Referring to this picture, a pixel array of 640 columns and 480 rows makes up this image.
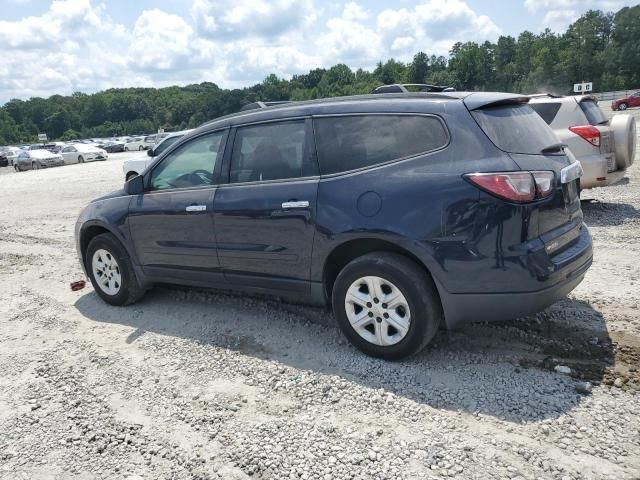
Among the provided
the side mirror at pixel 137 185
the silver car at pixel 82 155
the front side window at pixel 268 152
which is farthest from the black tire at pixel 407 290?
the silver car at pixel 82 155

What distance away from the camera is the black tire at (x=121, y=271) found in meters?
5.66

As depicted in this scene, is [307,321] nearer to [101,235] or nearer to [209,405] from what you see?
[209,405]

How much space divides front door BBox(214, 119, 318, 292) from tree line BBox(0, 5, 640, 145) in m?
84.9

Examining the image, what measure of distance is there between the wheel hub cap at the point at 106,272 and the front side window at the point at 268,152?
1.88 metres

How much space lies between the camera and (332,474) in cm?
293

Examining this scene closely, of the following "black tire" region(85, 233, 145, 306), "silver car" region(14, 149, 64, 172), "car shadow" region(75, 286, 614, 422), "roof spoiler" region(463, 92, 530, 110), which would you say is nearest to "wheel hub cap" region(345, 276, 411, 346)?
"car shadow" region(75, 286, 614, 422)

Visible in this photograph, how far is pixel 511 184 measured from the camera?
347 cm

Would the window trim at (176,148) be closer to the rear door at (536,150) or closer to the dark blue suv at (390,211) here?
the dark blue suv at (390,211)

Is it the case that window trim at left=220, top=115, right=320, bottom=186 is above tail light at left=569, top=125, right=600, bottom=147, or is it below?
above

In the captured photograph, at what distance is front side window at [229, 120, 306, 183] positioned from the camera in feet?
14.5

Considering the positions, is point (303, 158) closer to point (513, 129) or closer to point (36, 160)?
point (513, 129)

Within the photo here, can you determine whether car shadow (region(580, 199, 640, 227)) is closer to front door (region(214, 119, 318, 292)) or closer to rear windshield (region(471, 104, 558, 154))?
rear windshield (region(471, 104, 558, 154))

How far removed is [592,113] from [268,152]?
5.98m

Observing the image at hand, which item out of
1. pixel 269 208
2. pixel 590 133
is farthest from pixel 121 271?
pixel 590 133
